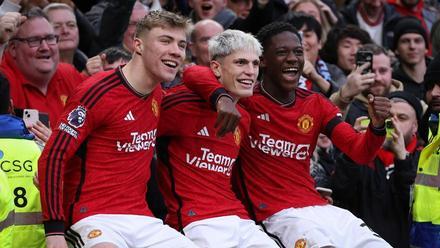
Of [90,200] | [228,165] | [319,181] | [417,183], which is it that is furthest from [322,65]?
[90,200]

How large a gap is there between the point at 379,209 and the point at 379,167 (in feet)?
1.22

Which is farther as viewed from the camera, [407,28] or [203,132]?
[407,28]

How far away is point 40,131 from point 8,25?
1.06 meters

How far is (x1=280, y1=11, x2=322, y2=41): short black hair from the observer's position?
1209 cm

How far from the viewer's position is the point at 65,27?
10.7 meters

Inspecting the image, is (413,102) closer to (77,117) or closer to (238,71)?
(238,71)

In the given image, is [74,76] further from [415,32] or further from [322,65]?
[415,32]

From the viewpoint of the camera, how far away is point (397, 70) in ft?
42.1

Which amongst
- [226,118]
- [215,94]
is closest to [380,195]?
[215,94]

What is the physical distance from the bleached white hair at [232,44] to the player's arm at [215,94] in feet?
0.55

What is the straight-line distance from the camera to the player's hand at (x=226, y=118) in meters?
7.56

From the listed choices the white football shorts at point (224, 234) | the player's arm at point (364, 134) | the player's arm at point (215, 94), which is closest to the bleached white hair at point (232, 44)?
the player's arm at point (215, 94)

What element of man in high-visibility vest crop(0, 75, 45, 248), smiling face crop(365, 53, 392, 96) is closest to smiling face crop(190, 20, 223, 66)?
smiling face crop(365, 53, 392, 96)

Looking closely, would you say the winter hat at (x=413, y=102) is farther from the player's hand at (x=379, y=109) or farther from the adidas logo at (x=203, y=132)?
the adidas logo at (x=203, y=132)
